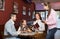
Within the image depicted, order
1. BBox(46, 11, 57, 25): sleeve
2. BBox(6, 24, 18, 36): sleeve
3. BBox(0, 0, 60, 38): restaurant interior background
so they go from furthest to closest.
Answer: BBox(0, 0, 60, 38): restaurant interior background, BBox(6, 24, 18, 36): sleeve, BBox(46, 11, 57, 25): sleeve

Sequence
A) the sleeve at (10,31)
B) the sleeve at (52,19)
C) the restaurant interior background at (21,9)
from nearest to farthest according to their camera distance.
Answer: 1. the sleeve at (52,19)
2. the sleeve at (10,31)
3. the restaurant interior background at (21,9)

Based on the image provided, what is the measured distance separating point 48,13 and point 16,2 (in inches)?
36.1

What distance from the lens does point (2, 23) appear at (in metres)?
3.61

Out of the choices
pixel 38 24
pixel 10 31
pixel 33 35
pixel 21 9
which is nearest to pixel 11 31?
pixel 10 31

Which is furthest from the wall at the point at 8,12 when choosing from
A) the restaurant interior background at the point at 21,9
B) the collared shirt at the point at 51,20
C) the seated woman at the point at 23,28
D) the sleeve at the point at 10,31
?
the collared shirt at the point at 51,20

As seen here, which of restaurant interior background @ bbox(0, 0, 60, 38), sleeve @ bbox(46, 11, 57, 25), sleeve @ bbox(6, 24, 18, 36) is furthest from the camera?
restaurant interior background @ bbox(0, 0, 60, 38)

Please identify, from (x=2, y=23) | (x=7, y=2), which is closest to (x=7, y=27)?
(x=2, y=23)

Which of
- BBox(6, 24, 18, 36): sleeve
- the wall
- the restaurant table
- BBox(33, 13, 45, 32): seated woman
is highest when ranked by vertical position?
the wall

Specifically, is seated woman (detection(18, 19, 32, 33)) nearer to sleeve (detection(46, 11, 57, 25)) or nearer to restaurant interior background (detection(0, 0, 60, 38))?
restaurant interior background (detection(0, 0, 60, 38))

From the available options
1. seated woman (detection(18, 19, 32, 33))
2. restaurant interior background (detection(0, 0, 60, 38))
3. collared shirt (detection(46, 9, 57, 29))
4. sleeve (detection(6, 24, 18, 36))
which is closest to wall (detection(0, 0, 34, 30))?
restaurant interior background (detection(0, 0, 60, 38))

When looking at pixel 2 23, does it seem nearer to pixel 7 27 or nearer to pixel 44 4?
pixel 7 27

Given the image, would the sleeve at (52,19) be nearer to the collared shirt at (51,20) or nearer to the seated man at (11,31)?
the collared shirt at (51,20)

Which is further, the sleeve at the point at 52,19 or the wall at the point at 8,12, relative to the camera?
the wall at the point at 8,12

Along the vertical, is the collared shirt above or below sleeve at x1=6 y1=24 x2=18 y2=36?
above
